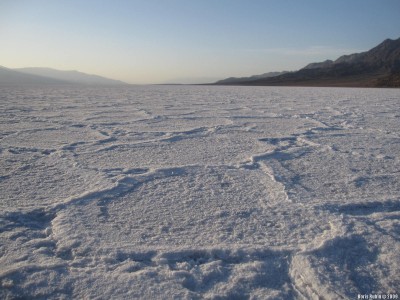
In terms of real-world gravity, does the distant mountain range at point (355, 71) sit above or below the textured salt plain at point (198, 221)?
above

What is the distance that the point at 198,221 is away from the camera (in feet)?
4.46

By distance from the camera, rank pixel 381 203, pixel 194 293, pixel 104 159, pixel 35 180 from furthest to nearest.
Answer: pixel 104 159, pixel 35 180, pixel 381 203, pixel 194 293

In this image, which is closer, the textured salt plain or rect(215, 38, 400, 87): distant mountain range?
the textured salt plain

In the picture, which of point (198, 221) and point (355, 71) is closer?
point (198, 221)

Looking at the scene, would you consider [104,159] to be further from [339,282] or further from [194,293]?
[339,282]

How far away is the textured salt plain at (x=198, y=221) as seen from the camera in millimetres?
979

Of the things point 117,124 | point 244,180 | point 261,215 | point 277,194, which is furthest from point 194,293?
point 117,124

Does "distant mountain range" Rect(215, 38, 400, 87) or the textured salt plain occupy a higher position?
"distant mountain range" Rect(215, 38, 400, 87)

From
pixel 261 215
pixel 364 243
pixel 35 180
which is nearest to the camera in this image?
pixel 364 243

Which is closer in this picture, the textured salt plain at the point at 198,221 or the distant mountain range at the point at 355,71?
the textured salt plain at the point at 198,221

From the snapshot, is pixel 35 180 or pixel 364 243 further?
pixel 35 180

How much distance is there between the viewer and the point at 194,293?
3.08 ft

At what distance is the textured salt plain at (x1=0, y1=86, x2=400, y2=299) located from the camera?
979mm

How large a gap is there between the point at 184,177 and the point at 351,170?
105 centimetres
